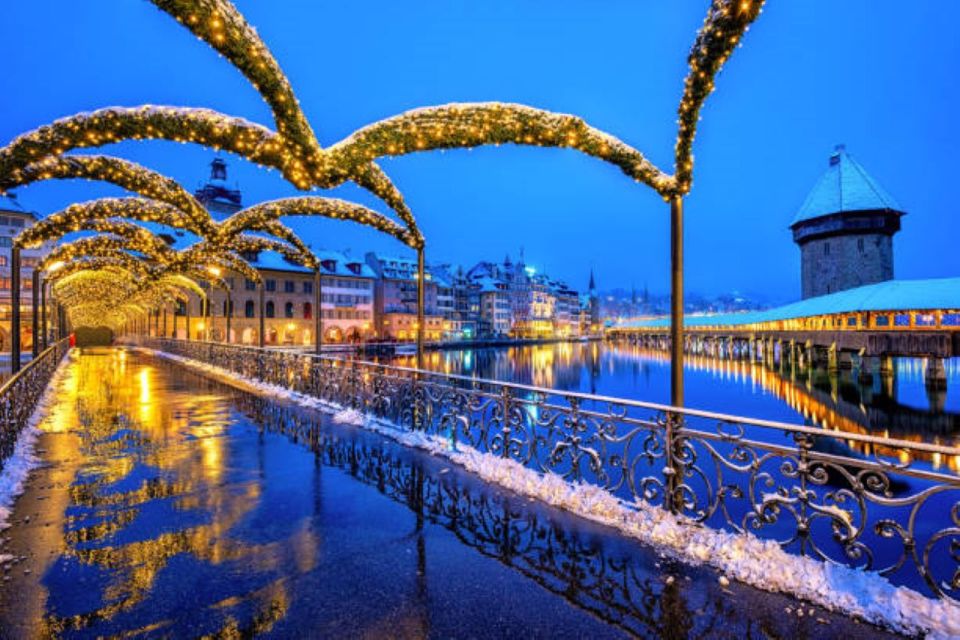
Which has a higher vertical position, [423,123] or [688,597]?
[423,123]

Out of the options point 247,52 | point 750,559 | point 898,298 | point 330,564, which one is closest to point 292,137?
point 247,52

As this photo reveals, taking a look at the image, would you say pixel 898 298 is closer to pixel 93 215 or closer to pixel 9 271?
pixel 93 215

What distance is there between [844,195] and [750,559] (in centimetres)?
5654

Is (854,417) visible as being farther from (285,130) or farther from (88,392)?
(88,392)

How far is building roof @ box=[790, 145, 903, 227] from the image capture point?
45.5 metres

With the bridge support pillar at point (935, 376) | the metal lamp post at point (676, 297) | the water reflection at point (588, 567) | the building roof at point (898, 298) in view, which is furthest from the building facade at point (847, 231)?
the water reflection at point (588, 567)

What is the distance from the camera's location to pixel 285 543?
440 centimetres

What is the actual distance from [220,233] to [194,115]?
22.7 ft

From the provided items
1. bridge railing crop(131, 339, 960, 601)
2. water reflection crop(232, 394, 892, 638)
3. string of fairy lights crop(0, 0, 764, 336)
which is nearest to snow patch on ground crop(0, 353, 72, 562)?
water reflection crop(232, 394, 892, 638)

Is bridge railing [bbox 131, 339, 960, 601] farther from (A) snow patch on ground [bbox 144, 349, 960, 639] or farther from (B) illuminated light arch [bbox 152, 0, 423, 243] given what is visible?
(B) illuminated light arch [bbox 152, 0, 423, 243]

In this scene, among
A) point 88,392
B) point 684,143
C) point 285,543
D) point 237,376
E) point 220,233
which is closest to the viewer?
point 285,543

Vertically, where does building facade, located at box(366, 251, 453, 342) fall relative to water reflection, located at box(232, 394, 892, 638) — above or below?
above

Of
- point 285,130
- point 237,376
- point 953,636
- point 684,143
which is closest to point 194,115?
point 285,130

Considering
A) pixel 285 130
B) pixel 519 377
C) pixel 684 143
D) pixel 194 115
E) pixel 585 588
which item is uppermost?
pixel 194 115
